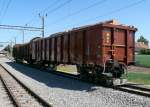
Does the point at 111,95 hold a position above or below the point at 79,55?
below

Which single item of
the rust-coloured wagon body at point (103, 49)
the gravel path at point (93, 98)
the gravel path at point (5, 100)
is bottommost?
the gravel path at point (5, 100)

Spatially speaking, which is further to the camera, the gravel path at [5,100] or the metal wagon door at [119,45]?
the metal wagon door at [119,45]

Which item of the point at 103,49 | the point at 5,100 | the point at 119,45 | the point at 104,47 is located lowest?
the point at 5,100

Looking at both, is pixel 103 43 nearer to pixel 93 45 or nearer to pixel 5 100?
pixel 93 45

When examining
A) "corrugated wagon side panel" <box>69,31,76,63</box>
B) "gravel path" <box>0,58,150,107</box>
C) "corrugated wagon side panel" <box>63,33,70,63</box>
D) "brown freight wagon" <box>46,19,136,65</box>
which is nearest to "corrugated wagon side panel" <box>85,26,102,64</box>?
"brown freight wagon" <box>46,19,136,65</box>

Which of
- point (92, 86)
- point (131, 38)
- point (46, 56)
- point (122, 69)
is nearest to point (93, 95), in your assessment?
point (92, 86)

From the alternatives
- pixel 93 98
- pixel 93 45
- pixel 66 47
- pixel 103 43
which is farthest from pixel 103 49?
pixel 66 47

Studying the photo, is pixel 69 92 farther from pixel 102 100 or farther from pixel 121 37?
pixel 121 37

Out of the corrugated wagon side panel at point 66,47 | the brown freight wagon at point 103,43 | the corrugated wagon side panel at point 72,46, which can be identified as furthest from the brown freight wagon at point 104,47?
the corrugated wagon side panel at point 66,47

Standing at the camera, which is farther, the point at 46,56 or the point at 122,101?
the point at 46,56

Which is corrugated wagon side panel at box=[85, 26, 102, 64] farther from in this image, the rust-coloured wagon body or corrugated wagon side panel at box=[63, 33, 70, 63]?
corrugated wagon side panel at box=[63, 33, 70, 63]

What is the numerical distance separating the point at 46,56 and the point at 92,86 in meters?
14.0

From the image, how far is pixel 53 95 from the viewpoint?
14.6 meters

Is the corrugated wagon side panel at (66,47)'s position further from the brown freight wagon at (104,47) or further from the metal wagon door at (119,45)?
the metal wagon door at (119,45)
